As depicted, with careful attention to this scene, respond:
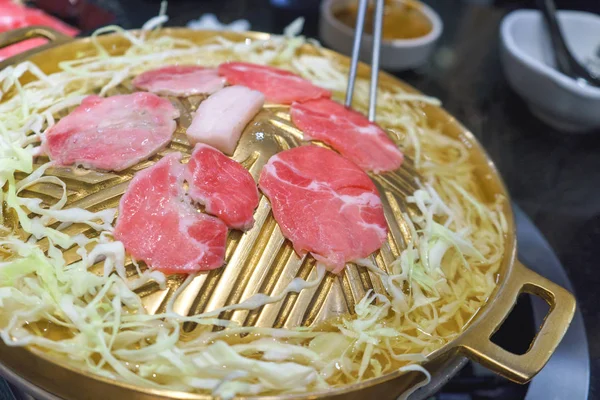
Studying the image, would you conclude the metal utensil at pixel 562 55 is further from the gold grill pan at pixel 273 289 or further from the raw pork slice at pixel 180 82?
the raw pork slice at pixel 180 82

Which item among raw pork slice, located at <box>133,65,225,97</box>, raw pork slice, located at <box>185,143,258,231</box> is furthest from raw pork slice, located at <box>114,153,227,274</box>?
raw pork slice, located at <box>133,65,225,97</box>

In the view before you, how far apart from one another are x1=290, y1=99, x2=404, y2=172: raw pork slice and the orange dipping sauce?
1.91 m

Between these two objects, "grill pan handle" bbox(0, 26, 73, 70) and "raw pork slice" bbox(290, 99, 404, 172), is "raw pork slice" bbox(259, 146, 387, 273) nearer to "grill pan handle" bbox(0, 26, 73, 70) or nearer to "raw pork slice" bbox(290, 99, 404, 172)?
"raw pork slice" bbox(290, 99, 404, 172)

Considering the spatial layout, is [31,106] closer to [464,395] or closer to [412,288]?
[412,288]

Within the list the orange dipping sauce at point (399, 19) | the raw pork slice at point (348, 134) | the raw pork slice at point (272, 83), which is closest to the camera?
the raw pork slice at point (348, 134)

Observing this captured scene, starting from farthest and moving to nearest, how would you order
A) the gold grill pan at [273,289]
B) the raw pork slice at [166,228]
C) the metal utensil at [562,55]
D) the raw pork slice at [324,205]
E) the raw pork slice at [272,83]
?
the metal utensil at [562,55] < the raw pork slice at [272,83] < the raw pork slice at [324,205] < the raw pork slice at [166,228] < the gold grill pan at [273,289]

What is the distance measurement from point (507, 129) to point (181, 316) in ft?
10.3

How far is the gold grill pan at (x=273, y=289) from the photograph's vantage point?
1269 mm

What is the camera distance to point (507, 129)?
3711mm

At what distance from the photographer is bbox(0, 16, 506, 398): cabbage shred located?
130 centimetres

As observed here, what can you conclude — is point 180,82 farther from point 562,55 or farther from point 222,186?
point 562,55

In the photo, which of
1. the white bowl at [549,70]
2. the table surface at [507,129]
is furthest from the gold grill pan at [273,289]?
the white bowl at [549,70]

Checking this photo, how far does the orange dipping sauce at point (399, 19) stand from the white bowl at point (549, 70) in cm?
60

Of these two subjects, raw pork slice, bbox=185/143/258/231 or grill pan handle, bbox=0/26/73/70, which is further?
grill pan handle, bbox=0/26/73/70
